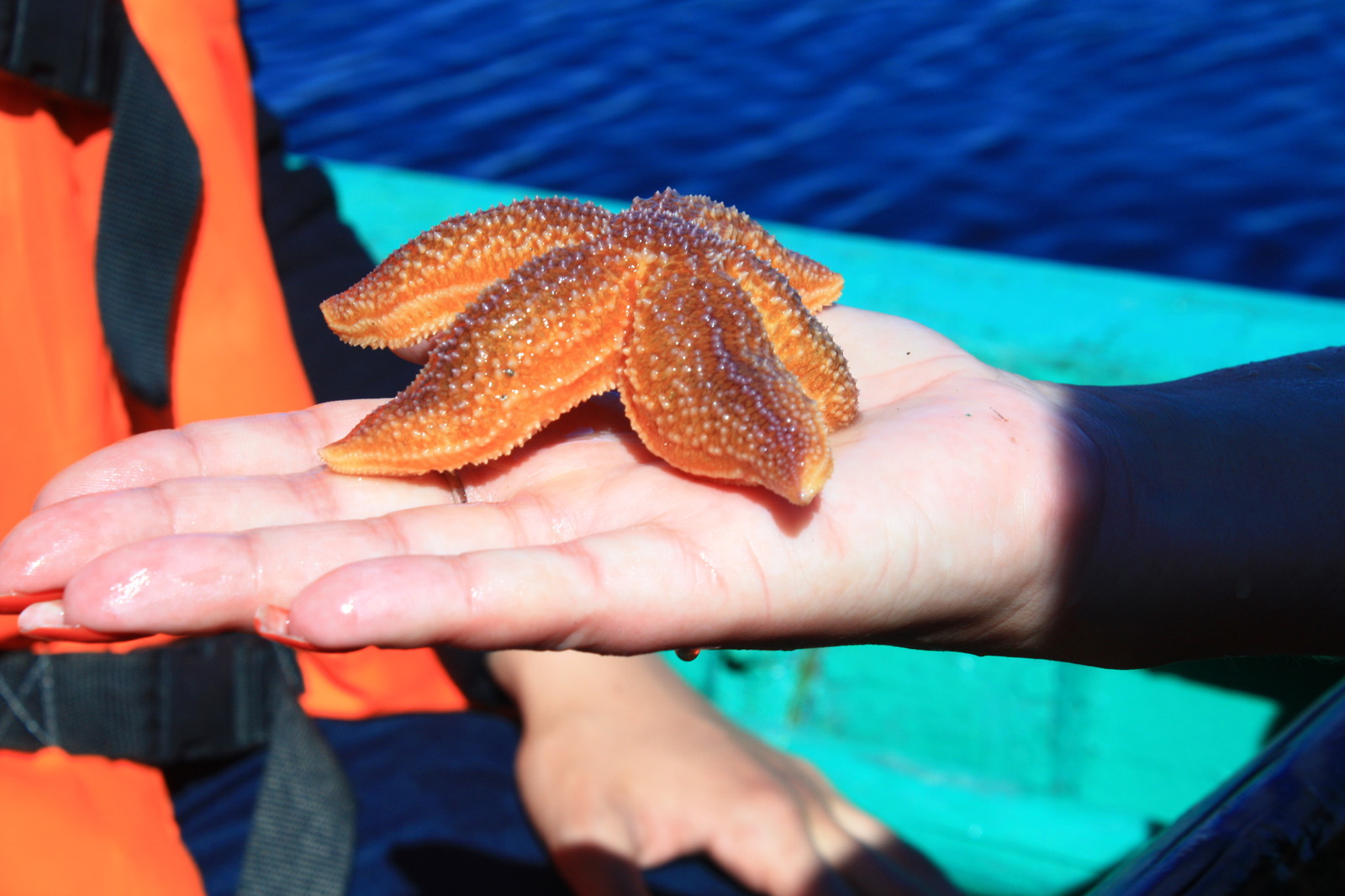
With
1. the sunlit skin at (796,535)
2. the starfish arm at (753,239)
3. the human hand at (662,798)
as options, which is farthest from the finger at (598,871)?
the starfish arm at (753,239)

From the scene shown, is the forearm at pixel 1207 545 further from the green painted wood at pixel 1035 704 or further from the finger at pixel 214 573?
the green painted wood at pixel 1035 704

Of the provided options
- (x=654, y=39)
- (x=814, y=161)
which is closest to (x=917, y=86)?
(x=814, y=161)

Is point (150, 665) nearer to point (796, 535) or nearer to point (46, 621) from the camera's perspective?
point (46, 621)

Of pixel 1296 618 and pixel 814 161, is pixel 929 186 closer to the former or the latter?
pixel 814 161

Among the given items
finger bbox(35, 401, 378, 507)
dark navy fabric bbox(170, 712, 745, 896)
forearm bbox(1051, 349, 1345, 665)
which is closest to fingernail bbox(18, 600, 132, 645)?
finger bbox(35, 401, 378, 507)

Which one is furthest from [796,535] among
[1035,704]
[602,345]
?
[1035,704]

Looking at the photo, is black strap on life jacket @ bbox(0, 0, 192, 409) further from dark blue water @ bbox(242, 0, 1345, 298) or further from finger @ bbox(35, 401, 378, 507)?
dark blue water @ bbox(242, 0, 1345, 298)
